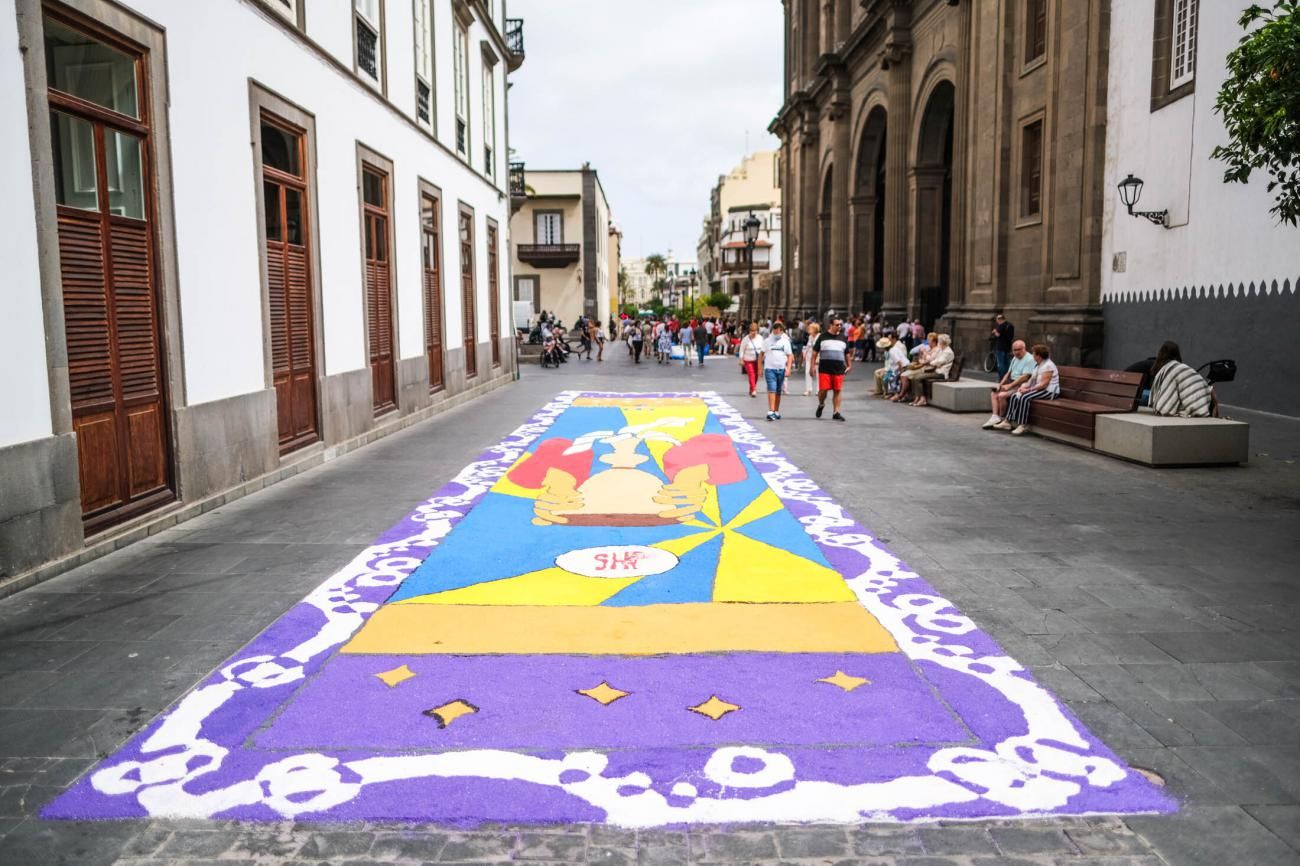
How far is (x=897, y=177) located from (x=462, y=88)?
54.9ft

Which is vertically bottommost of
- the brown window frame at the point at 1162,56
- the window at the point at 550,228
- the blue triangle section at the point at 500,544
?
the blue triangle section at the point at 500,544

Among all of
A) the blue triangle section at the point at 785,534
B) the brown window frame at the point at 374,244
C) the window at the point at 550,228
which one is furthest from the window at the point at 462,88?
the window at the point at 550,228

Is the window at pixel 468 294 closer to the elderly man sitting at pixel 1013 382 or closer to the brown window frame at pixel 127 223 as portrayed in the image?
the elderly man sitting at pixel 1013 382

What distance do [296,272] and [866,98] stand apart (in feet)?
97.2

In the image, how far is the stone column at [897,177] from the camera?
1264 inches

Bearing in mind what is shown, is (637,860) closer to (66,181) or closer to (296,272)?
(66,181)

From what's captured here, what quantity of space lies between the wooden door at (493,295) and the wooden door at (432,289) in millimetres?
5263

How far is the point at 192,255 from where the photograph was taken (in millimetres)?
8852

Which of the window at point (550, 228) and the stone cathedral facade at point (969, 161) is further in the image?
the window at point (550, 228)

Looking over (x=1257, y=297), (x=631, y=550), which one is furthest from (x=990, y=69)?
(x=631, y=550)

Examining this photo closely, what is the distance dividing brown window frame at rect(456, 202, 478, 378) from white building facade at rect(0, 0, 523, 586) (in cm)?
409

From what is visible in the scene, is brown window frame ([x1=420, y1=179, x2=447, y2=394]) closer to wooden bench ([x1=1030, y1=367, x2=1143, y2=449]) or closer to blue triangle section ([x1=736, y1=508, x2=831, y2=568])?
wooden bench ([x1=1030, y1=367, x2=1143, y2=449])

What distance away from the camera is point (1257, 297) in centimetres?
1492

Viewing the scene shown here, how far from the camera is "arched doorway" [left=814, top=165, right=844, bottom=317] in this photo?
146 feet
